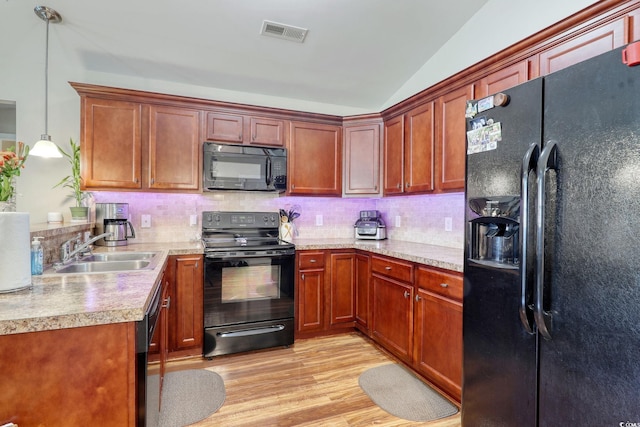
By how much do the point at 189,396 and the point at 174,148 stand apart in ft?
6.66

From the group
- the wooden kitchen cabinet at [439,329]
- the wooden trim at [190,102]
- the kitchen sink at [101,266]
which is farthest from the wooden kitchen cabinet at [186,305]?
the wooden kitchen cabinet at [439,329]

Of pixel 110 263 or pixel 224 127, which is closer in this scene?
pixel 110 263

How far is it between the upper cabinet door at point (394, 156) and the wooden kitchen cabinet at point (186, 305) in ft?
6.29

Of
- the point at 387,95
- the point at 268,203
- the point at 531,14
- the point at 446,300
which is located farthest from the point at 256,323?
the point at 531,14

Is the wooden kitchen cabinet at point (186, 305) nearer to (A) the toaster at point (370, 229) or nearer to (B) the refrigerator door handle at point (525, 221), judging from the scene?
(A) the toaster at point (370, 229)

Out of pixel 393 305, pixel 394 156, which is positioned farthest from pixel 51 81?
pixel 393 305

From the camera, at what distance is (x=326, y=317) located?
10.0 feet


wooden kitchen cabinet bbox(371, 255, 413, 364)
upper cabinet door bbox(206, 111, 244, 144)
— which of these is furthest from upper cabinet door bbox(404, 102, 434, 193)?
upper cabinet door bbox(206, 111, 244, 144)

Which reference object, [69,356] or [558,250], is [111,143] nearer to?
[69,356]

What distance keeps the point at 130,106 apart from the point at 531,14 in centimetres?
318

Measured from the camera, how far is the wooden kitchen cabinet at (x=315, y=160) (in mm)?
3260

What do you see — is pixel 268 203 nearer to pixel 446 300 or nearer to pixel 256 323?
pixel 256 323

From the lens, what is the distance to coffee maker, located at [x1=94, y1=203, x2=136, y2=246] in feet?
8.86

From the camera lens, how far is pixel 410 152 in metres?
2.88
